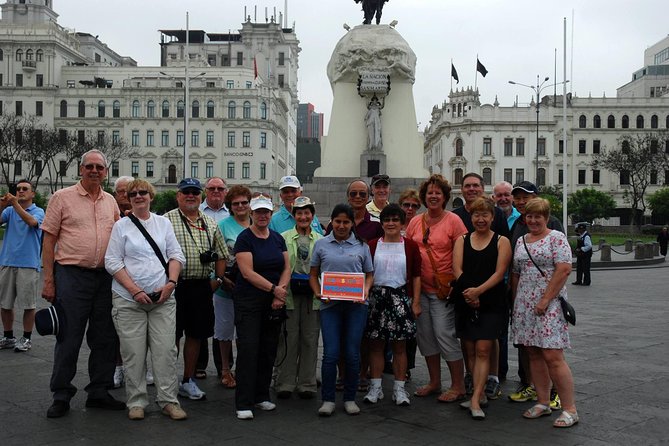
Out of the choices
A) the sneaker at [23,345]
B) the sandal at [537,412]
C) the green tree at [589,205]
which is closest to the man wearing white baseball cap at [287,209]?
the sandal at [537,412]

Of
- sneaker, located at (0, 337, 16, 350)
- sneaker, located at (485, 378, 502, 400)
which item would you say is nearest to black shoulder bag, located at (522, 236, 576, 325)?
sneaker, located at (485, 378, 502, 400)

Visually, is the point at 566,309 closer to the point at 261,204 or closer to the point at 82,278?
the point at 261,204

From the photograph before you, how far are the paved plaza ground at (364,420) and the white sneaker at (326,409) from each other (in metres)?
0.06

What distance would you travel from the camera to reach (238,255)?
6.13 meters

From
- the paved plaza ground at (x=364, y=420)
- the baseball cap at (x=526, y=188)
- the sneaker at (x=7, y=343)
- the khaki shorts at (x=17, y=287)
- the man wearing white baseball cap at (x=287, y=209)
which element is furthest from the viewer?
the sneaker at (x=7, y=343)

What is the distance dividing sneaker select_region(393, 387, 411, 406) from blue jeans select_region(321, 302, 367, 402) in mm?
431

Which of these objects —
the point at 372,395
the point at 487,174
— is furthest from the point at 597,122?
the point at 372,395

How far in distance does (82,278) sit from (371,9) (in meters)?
19.3

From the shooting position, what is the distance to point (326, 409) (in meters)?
5.98

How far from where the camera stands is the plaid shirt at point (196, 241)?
6441mm

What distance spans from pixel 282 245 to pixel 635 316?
319 inches

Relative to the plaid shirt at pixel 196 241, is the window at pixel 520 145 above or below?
above

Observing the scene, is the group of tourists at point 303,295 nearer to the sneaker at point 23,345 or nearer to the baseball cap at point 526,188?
the baseball cap at point 526,188

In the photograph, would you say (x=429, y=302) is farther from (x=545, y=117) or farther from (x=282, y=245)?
(x=545, y=117)
